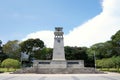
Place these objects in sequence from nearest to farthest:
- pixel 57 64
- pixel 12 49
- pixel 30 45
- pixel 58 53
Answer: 1. pixel 57 64
2. pixel 58 53
3. pixel 12 49
4. pixel 30 45

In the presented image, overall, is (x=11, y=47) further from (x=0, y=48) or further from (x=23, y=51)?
(x=0, y=48)

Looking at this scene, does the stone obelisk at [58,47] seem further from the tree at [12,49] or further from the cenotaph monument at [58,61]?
the tree at [12,49]

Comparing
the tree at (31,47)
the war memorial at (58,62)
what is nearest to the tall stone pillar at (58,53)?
the war memorial at (58,62)

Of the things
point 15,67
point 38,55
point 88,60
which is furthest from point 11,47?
point 88,60

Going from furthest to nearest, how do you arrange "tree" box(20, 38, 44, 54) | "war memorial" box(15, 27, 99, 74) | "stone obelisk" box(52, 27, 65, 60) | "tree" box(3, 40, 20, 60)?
1. "tree" box(20, 38, 44, 54)
2. "tree" box(3, 40, 20, 60)
3. "stone obelisk" box(52, 27, 65, 60)
4. "war memorial" box(15, 27, 99, 74)

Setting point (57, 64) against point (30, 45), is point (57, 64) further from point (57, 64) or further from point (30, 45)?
point (30, 45)

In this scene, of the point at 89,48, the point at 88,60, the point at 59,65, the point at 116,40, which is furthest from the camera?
the point at 89,48

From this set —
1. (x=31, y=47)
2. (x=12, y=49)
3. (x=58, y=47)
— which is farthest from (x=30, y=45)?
(x=58, y=47)

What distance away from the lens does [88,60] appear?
Result: 235 feet

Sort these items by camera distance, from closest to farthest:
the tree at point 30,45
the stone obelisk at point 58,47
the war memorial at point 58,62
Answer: the war memorial at point 58,62 < the stone obelisk at point 58,47 < the tree at point 30,45

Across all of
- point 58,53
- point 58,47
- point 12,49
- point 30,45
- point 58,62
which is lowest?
point 58,62

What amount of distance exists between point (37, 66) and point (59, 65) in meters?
4.28

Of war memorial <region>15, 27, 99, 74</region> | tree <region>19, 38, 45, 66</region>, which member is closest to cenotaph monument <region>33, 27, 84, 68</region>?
war memorial <region>15, 27, 99, 74</region>

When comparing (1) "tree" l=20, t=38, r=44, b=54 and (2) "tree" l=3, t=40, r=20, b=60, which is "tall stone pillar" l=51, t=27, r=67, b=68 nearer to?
(1) "tree" l=20, t=38, r=44, b=54
